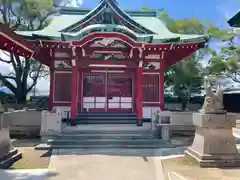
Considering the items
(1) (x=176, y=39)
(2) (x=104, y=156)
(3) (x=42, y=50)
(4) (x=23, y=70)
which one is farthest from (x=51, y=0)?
(2) (x=104, y=156)

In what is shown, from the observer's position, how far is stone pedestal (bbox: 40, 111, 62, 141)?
10.5m

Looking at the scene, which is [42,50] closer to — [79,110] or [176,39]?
[79,110]

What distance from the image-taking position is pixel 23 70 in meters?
24.1

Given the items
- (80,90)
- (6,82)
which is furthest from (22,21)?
(80,90)

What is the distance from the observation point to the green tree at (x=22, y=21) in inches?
860

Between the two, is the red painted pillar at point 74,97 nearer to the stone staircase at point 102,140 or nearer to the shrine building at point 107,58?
the shrine building at point 107,58

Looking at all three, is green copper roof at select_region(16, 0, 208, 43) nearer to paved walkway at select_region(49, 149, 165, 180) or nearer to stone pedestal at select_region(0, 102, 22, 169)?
paved walkway at select_region(49, 149, 165, 180)

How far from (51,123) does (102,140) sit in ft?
7.18

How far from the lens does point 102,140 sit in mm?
10016

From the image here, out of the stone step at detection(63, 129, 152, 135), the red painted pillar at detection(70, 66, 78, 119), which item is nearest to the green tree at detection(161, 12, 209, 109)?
the red painted pillar at detection(70, 66, 78, 119)

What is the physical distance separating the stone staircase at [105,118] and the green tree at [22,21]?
40.8 ft

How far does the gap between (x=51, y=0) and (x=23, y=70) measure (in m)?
6.64

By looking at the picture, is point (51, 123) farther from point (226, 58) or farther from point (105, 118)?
point (226, 58)

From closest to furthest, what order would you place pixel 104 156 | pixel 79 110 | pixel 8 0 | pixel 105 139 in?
1. pixel 104 156
2. pixel 105 139
3. pixel 79 110
4. pixel 8 0
